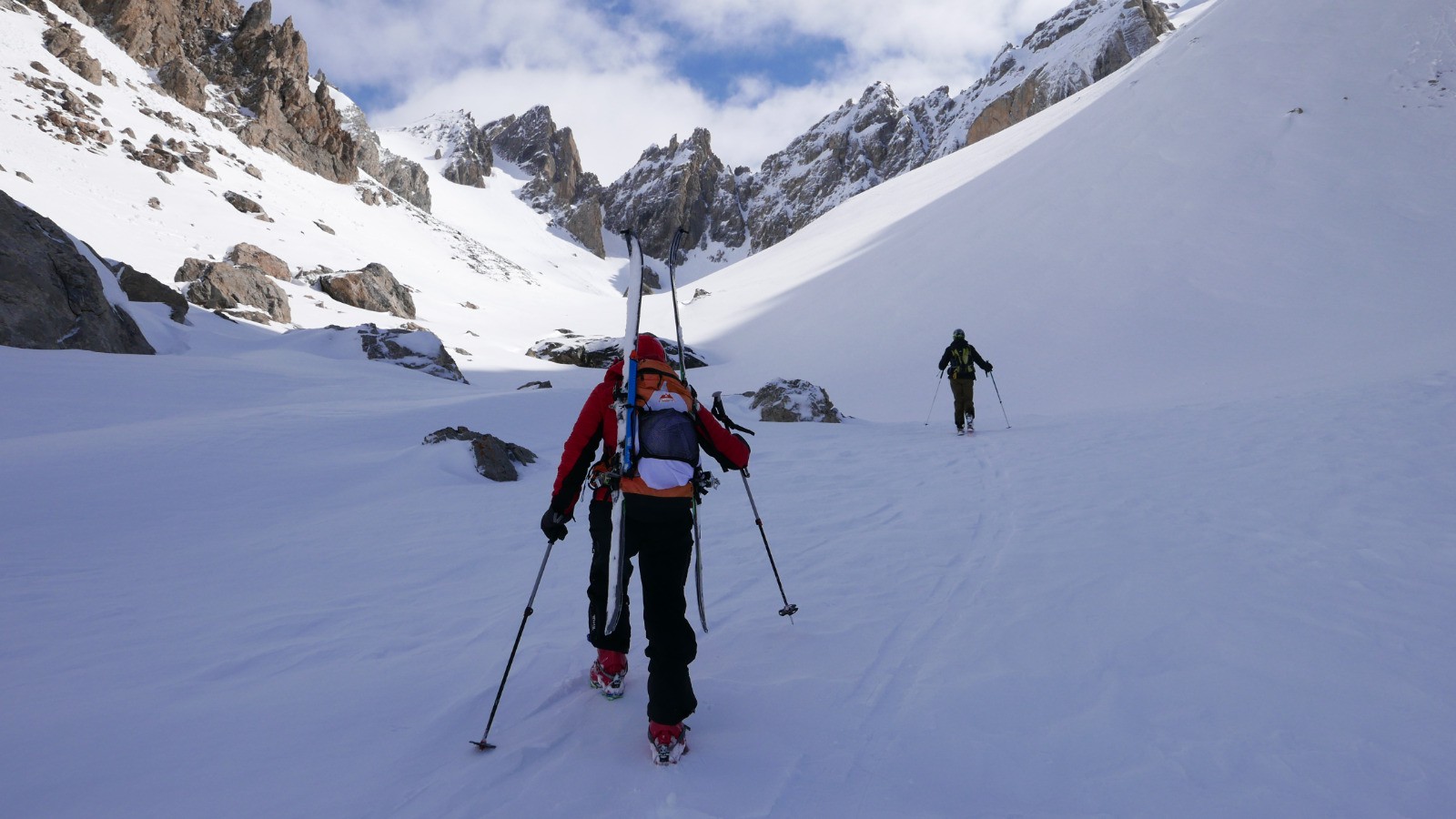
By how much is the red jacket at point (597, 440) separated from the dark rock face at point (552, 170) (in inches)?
4785

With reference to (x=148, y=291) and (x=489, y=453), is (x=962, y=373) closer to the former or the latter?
(x=489, y=453)

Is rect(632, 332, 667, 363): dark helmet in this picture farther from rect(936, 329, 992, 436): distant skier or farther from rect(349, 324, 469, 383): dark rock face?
rect(349, 324, 469, 383): dark rock face

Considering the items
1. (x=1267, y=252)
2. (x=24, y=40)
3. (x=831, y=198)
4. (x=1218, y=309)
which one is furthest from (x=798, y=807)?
(x=831, y=198)

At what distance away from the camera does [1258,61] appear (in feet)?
87.2

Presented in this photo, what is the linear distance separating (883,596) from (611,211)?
463ft

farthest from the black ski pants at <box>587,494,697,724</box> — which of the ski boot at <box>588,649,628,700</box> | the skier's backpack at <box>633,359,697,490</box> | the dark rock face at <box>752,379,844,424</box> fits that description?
the dark rock face at <box>752,379,844,424</box>

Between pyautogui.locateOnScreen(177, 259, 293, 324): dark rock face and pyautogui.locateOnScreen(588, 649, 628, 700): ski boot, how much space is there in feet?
86.2

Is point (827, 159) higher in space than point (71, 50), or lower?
higher

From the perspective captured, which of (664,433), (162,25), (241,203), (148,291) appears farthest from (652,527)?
(162,25)

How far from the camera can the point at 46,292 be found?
35.9ft

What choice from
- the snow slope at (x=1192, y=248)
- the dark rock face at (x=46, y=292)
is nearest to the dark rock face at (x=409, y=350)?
the dark rock face at (x=46, y=292)

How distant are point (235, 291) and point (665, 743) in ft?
96.4

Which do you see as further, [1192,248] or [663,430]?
[1192,248]

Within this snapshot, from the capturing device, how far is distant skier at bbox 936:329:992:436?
1202cm
